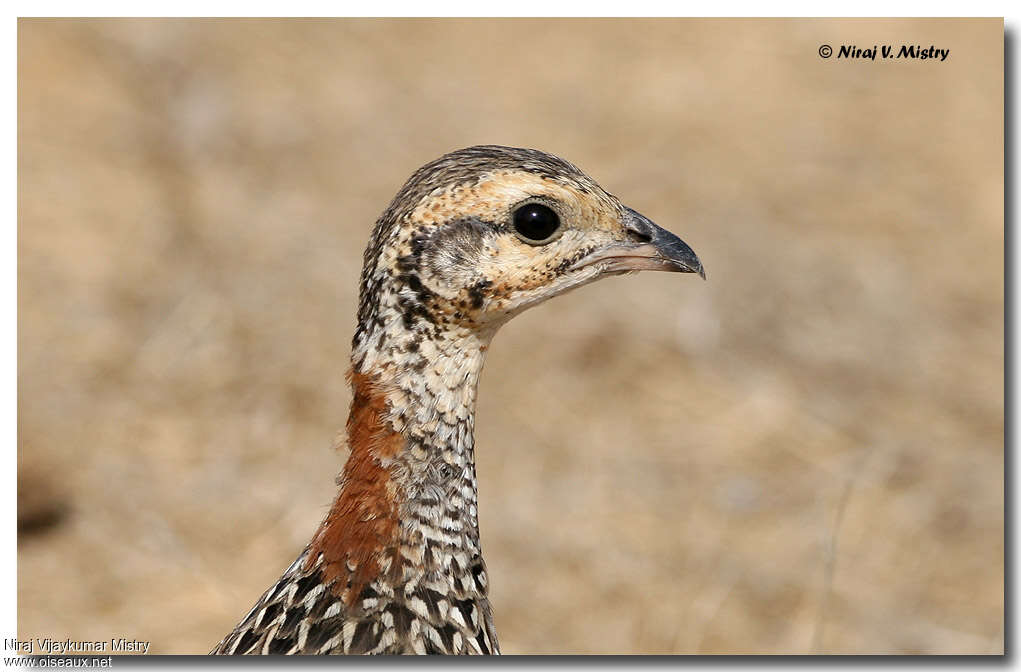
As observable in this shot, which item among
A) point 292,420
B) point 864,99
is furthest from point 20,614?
point 864,99

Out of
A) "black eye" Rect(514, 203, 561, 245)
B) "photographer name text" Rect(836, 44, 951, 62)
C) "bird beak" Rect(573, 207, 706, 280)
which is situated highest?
"photographer name text" Rect(836, 44, 951, 62)

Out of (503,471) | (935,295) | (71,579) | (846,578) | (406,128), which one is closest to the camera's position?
(71,579)

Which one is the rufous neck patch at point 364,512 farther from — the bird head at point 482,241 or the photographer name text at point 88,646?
A: the photographer name text at point 88,646

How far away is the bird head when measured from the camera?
3525mm

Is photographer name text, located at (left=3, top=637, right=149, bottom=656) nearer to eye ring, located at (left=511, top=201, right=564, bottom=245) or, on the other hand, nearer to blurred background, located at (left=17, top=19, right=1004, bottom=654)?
blurred background, located at (left=17, top=19, right=1004, bottom=654)

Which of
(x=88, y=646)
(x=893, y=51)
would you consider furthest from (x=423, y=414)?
(x=893, y=51)

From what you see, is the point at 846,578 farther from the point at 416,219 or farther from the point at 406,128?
the point at 406,128

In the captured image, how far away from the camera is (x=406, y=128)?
11.4m

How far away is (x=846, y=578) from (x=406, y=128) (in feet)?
19.5

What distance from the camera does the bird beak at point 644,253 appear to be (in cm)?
→ 377

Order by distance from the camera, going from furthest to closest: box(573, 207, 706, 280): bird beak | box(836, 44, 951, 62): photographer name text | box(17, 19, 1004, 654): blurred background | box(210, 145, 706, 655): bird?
box(836, 44, 951, 62): photographer name text, box(17, 19, 1004, 654): blurred background, box(573, 207, 706, 280): bird beak, box(210, 145, 706, 655): bird

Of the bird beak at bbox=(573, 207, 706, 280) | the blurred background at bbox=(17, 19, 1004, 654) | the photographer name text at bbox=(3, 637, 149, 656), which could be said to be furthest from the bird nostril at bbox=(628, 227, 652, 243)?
the blurred background at bbox=(17, 19, 1004, 654)

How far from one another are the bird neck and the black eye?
339mm

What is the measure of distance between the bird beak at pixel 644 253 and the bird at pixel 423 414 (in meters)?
0.20
